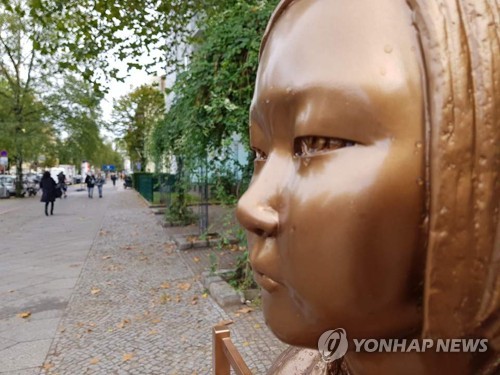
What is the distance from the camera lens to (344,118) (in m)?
0.70

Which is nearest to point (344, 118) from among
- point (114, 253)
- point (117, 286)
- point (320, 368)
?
point (320, 368)

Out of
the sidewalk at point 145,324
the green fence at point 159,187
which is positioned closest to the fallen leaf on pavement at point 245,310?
the sidewalk at point 145,324

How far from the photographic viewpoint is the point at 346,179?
69 cm

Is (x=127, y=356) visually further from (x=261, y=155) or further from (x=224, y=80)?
(x=261, y=155)

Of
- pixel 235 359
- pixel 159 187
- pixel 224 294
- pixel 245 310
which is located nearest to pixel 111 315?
pixel 224 294

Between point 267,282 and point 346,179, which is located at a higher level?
point 346,179

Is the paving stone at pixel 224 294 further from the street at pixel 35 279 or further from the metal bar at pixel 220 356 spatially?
the metal bar at pixel 220 356

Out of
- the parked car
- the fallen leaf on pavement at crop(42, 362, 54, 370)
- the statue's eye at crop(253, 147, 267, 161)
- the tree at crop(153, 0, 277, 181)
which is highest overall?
the tree at crop(153, 0, 277, 181)

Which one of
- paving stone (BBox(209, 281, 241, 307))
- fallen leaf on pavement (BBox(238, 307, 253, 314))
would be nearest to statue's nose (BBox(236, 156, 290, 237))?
fallen leaf on pavement (BBox(238, 307, 253, 314))

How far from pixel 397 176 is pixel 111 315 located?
16.1 feet

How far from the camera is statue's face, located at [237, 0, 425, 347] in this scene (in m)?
0.67

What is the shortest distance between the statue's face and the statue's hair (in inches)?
1.0

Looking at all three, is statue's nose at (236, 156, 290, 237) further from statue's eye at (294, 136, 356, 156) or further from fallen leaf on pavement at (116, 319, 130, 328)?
fallen leaf on pavement at (116, 319, 130, 328)

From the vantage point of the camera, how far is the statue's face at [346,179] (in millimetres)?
667
